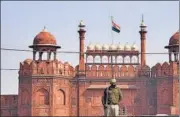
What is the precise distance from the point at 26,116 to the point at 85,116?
147 inches

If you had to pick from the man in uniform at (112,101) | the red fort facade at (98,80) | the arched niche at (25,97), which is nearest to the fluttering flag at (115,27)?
the red fort facade at (98,80)

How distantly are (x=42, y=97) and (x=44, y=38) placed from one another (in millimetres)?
→ 3788

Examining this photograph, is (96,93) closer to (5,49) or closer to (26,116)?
(26,116)

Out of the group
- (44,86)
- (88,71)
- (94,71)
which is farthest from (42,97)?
(94,71)

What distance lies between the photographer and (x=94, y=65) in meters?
38.5

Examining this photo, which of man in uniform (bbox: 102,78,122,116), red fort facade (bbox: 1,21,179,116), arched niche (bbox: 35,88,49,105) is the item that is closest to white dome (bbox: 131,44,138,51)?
red fort facade (bbox: 1,21,179,116)

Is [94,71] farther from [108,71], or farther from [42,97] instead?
[42,97]

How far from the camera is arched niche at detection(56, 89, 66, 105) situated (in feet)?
123

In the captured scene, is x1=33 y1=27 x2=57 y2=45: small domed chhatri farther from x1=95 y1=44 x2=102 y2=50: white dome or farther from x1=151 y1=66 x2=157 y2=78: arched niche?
x1=151 y1=66 x2=157 y2=78: arched niche

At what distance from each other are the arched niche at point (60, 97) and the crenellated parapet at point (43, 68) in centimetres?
109

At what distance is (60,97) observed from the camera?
124 ft

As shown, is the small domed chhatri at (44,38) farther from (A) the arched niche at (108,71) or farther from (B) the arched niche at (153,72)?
(B) the arched niche at (153,72)

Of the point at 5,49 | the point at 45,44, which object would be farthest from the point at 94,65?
the point at 5,49

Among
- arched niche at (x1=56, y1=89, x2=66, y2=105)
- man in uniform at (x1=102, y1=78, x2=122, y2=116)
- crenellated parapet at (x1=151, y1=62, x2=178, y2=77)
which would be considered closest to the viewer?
man in uniform at (x1=102, y1=78, x2=122, y2=116)
